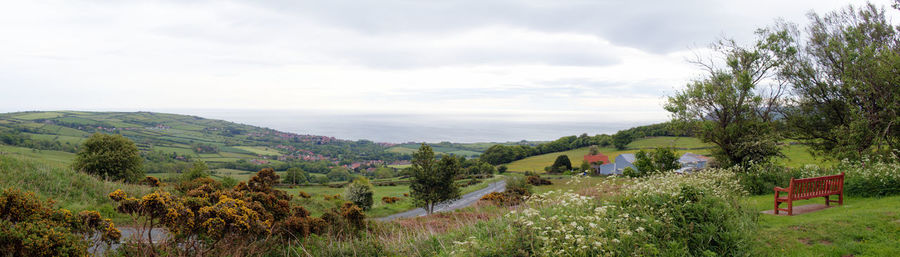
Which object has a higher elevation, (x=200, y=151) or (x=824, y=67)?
(x=824, y=67)

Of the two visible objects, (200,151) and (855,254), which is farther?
(200,151)

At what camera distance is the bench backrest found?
8.47 meters

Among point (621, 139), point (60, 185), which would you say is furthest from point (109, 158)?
point (621, 139)

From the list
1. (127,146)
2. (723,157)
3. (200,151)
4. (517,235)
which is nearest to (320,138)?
(200,151)

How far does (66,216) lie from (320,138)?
16653cm

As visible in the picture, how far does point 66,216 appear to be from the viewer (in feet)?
14.7

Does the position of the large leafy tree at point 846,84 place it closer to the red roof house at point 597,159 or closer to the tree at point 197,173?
the tree at point 197,173

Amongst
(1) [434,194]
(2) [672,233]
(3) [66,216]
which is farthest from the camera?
(1) [434,194]

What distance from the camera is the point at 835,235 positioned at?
586 centimetres

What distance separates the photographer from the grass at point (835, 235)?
5.22 meters

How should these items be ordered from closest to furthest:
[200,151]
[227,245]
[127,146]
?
[227,245], [127,146], [200,151]

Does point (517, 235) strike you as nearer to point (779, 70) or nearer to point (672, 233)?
point (672, 233)

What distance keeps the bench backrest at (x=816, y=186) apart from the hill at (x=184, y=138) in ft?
303

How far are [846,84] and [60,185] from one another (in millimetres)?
29839
